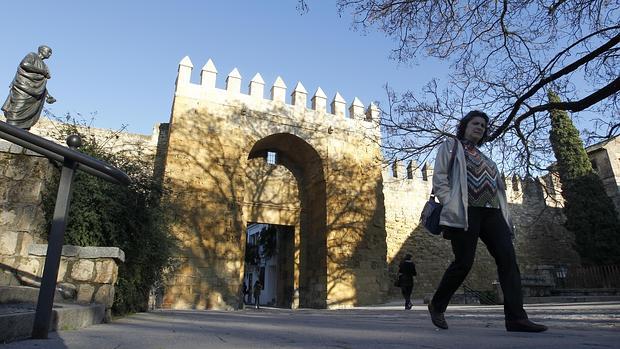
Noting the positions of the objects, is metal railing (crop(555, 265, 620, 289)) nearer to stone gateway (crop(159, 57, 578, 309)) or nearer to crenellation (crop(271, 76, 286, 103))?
stone gateway (crop(159, 57, 578, 309))

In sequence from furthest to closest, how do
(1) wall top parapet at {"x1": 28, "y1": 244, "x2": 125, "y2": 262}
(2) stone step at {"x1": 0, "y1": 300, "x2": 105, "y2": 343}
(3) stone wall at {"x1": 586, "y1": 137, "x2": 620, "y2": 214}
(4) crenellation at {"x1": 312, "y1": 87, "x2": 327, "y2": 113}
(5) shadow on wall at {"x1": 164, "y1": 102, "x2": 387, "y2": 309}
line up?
(3) stone wall at {"x1": 586, "y1": 137, "x2": 620, "y2": 214} → (4) crenellation at {"x1": 312, "y1": 87, "x2": 327, "y2": 113} → (5) shadow on wall at {"x1": 164, "y1": 102, "x2": 387, "y2": 309} → (1) wall top parapet at {"x1": 28, "y1": 244, "x2": 125, "y2": 262} → (2) stone step at {"x1": 0, "y1": 300, "x2": 105, "y2": 343}

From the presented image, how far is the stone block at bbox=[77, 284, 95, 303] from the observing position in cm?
350

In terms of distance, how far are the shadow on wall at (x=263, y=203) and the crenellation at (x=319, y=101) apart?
1042 millimetres

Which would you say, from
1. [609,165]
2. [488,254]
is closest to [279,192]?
[488,254]

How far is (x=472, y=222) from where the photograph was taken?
2.83 m

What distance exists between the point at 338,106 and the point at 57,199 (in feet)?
47.7

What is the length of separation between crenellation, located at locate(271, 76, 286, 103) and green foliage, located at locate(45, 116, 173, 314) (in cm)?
956

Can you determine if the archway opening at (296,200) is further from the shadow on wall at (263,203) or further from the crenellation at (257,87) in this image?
the crenellation at (257,87)

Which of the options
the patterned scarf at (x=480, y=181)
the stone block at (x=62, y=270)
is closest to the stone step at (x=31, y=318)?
the stone block at (x=62, y=270)

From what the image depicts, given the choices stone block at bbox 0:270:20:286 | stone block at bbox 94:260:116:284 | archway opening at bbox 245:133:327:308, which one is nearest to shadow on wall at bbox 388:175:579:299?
archway opening at bbox 245:133:327:308

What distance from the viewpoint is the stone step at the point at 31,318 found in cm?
187

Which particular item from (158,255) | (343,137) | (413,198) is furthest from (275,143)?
(158,255)

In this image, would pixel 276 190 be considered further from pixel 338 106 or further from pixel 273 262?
pixel 273 262

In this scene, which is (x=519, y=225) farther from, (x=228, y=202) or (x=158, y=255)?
(x=158, y=255)
